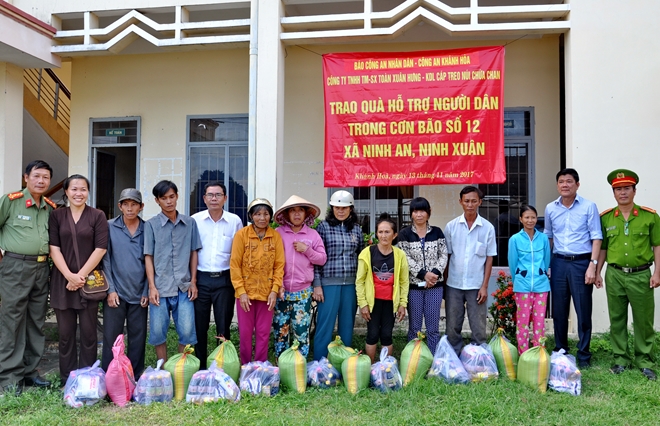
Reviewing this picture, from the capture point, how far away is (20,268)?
13.2 ft

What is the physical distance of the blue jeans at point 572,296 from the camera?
14.9 ft

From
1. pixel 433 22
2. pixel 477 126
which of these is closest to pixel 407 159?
pixel 477 126

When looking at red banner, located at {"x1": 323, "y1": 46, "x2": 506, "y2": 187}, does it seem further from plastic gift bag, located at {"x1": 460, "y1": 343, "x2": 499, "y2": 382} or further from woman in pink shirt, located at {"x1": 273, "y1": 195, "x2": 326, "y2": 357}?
plastic gift bag, located at {"x1": 460, "y1": 343, "x2": 499, "y2": 382}

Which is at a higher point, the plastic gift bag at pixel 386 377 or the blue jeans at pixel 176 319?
the blue jeans at pixel 176 319

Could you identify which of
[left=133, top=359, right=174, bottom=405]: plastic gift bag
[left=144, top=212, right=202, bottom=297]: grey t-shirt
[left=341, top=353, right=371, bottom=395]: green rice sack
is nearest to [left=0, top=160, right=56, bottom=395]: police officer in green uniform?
[left=144, top=212, right=202, bottom=297]: grey t-shirt

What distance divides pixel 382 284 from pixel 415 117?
2453 millimetres

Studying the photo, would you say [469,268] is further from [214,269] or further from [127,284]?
[127,284]

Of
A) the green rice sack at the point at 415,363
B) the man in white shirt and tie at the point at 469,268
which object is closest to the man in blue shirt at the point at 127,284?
the green rice sack at the point at 415,363

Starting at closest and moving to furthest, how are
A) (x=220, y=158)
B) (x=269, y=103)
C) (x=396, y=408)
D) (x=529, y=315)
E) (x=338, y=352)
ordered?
(x=396, y=408)
(x=338, y=352)
(x=529, y=315)
(x=269, y=103)
(x=220, y=158)

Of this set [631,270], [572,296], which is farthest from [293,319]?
[631,270]

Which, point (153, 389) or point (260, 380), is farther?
point (260, 380)

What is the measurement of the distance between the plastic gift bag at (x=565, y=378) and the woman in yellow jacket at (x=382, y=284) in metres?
1.27

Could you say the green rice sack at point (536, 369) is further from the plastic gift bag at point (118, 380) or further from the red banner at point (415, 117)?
the plastic gift bag at point (118, 380)

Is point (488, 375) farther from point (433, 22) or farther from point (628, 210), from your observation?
point (433, 22)
